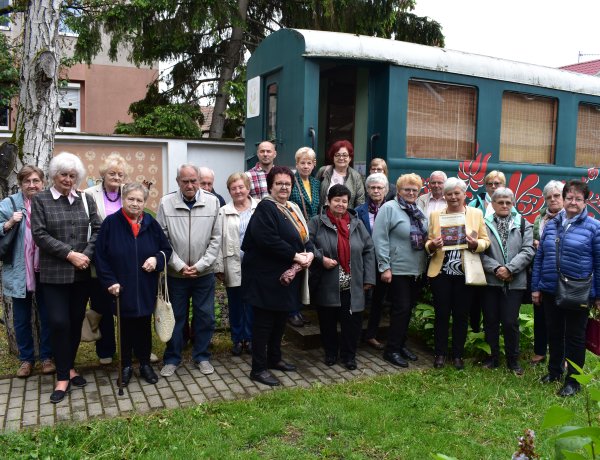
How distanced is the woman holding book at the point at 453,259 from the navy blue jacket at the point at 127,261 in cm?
238

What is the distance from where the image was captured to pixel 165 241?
4.43 metres

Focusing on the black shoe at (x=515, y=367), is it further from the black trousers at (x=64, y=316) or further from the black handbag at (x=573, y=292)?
the black trousers at (x=64, y=316)

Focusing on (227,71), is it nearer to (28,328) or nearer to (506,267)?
(28,328)

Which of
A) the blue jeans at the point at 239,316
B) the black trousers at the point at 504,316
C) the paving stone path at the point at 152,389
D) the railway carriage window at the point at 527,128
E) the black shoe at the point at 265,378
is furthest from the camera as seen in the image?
the railway carriage window at the point at 527,128

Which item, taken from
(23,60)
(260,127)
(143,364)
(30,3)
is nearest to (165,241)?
(143,364)

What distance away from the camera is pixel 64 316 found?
4195mm

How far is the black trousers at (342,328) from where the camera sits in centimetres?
488

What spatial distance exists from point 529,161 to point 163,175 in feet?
20.3

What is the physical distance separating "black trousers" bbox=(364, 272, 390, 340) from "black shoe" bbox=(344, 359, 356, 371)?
2.09 feet

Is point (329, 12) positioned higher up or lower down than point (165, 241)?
higher up

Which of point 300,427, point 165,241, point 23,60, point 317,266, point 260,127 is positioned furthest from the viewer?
point 260,127

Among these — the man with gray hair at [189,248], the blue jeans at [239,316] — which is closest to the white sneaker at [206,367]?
the man with gray hair at [189,248]

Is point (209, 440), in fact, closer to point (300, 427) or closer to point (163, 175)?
point (300, 427)

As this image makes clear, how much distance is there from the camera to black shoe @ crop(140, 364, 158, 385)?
450 cm
